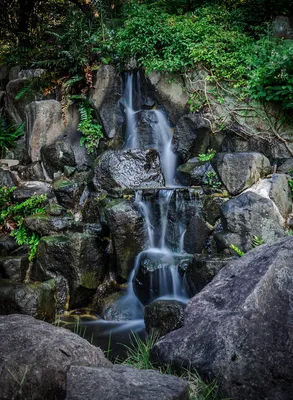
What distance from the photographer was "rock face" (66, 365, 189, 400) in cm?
154

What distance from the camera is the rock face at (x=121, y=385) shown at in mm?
1542

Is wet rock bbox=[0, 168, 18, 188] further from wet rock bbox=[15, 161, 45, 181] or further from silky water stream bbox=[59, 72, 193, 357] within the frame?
silky water stream bbox=[59, 72, 193, 357]

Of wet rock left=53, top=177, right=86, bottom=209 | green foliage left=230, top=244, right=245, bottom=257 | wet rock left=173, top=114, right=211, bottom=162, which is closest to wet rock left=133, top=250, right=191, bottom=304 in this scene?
green foliage left=230, top=244, right=245, bottom=257

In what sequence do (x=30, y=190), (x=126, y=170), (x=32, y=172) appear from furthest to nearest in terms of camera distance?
(x=32, y=172)
(x=30, y=190)
(x=126, y=170)

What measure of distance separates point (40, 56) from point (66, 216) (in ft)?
20.9

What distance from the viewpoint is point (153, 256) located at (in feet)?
21.0

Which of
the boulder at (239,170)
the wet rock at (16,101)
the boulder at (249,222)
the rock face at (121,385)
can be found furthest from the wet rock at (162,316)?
the wet rock at (16,101)

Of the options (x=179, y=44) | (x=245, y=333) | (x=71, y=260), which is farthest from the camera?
(x=179, y=44)

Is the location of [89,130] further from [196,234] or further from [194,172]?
[196,234]

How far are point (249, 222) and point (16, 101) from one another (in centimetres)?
814

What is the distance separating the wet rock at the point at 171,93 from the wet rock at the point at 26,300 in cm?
558

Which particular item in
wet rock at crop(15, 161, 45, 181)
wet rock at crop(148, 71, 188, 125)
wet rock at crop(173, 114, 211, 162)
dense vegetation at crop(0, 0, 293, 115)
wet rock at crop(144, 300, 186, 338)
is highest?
dense vegetation at crop(0, 0, 293, 115)

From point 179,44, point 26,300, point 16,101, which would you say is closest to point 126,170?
point 26,300

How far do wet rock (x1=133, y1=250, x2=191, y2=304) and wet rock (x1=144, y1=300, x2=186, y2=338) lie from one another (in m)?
1.38
